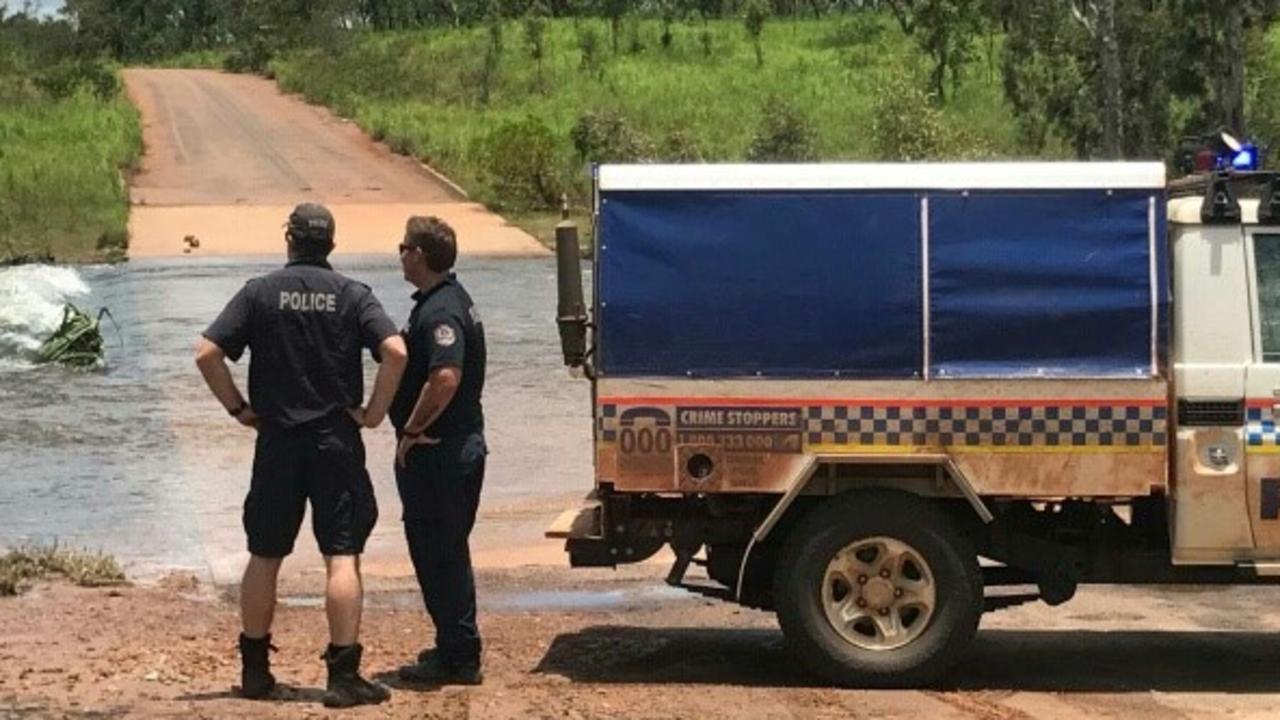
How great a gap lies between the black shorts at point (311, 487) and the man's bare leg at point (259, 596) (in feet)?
0.16

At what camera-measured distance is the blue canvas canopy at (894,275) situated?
7.95m

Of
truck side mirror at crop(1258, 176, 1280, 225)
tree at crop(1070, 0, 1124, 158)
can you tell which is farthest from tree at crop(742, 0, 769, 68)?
truck side mirror at crop(1258, 176, 1280, 225)

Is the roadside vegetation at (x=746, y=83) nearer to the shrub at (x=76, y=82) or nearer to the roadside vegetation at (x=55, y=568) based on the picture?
the shrub at (x=76, y=82)

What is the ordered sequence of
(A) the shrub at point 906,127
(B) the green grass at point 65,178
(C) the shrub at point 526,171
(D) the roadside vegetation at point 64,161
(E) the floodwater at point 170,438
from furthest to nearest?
Result: 1. (C) the shrub at point 526,171
2. (A) the shrub at point 906,127
3. (D) the roadside vegetation at point 64,161
4. (B) the green grass at point 65,178
5. (E) the floodwater at point 170,438

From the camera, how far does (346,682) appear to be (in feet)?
24.5

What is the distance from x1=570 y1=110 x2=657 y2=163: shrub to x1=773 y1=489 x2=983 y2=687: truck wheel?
28421 mm

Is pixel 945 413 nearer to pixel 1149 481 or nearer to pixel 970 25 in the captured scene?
pixel 1149 481

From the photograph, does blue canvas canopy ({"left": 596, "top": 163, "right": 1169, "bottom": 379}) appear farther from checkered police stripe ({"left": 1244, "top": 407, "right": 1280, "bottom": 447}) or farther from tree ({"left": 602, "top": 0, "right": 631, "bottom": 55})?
tree ({"left": 602, "top": 0, "right": 631, "bottom": 55})

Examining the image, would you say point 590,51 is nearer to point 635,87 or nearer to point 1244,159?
point 635,87

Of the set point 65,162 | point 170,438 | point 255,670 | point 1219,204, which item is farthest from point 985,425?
point 65,162

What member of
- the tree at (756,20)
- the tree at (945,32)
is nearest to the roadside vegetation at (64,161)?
the tree at (756,20)

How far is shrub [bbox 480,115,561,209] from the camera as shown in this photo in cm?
3653

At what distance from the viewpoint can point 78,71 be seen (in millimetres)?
58344

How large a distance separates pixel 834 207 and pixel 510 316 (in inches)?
603
